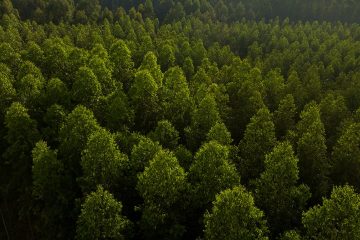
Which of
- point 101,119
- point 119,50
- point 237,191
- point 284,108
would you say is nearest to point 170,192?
point 237,191

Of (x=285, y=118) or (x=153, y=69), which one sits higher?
(x=153, y=69)

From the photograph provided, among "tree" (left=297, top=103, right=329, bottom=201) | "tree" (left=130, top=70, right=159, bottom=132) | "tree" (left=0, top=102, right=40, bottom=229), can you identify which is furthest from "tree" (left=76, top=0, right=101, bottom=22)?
"tree" (left=297, top=103, right=329, bottom=201)

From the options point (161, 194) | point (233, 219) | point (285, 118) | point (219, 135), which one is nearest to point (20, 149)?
point (161, 194)

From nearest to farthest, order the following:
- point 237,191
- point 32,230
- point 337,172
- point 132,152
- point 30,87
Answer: point 237,191
point 132,152
point 337,172
point 32,230
point 30,87

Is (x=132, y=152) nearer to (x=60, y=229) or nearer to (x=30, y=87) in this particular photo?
(x=60, y=229)

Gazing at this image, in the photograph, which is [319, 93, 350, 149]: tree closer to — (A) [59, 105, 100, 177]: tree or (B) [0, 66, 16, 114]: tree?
(A) [59, 105, 100, 177]: tree

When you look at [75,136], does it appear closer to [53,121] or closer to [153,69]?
[53,121]
